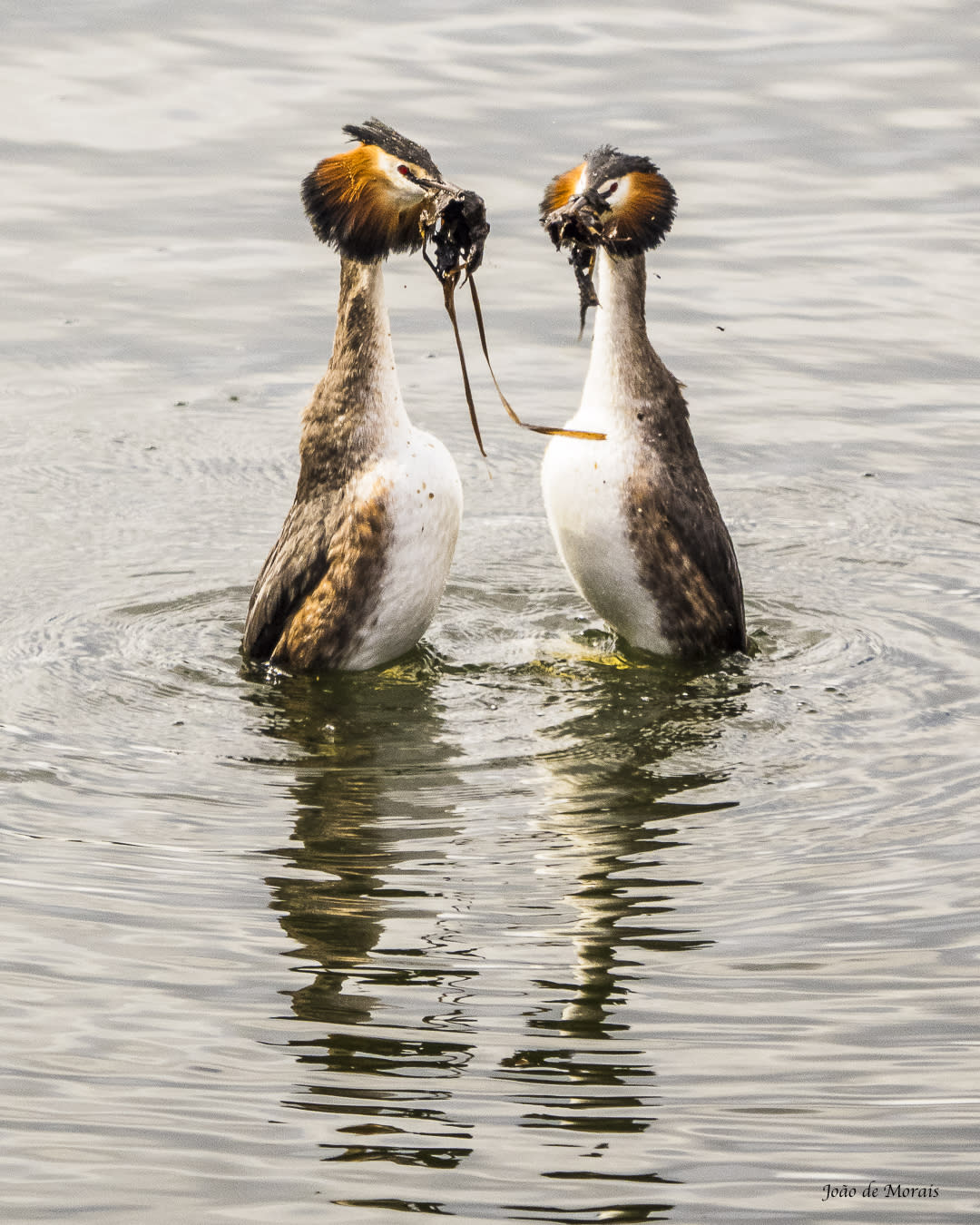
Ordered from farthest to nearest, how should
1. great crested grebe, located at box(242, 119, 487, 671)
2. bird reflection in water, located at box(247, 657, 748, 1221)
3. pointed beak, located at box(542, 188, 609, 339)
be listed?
pointed beak, located at box(542, 188, 609, 339) → great crested grebe, located at box(242, 119, 487, 671) → bird reflection in water, located at box(247, 657, 748, 1221)

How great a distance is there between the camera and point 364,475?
8.03 m

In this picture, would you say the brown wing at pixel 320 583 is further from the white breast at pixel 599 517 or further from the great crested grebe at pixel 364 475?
the white breast at pixel 599 517

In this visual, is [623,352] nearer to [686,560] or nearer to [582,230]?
[582,230]

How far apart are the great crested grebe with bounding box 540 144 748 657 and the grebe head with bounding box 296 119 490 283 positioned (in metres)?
0.67

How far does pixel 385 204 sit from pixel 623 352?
1.23 meters

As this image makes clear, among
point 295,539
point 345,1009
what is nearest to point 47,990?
point 345,1009

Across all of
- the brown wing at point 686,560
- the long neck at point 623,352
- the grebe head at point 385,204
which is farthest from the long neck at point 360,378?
the brown wing at point 686,560

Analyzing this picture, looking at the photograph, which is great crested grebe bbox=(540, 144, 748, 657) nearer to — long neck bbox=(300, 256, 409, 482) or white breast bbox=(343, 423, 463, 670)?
white breast bbox=(343, 423, 463, 670)

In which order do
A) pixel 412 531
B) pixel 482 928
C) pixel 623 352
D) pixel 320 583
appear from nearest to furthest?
1. pixel 482 928
2. pixel 412 531
3. pixel 320 583
4. pixel 623 352

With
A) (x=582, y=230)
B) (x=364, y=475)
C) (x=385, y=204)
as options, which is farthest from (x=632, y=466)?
(x=385, y=204)

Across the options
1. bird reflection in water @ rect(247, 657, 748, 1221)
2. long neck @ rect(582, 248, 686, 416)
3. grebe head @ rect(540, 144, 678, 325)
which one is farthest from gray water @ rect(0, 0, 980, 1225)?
grebe head @ rect(540, 144, 678, 325)

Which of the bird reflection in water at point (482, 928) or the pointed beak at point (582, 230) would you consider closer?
the bird reflection in water at point (482, 928)

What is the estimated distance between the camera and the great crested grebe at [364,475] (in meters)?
7.88

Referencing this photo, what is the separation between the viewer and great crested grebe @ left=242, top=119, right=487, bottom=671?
788 centimetres
